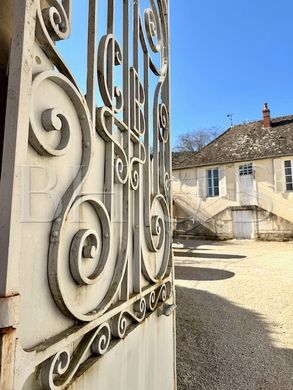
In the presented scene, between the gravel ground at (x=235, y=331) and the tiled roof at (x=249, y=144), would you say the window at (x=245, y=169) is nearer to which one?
the tiled roof at (x=249, y=144)

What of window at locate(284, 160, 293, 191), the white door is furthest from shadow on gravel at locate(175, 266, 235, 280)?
window at locate(284, 160, 293, 191)

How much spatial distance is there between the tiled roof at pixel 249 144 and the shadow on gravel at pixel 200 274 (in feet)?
35.9

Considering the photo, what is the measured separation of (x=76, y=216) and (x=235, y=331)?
133 inches

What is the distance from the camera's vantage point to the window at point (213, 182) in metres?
17.6

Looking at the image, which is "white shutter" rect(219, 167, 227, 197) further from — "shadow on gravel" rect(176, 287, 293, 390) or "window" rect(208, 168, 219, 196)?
"shadow on gravel" rect(176, 287, 293, 390)

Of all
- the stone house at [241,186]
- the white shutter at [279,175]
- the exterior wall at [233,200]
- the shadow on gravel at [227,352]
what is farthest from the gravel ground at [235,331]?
the white shutter at [279,175]

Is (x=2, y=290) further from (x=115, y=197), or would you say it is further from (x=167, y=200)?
(x=167, y=200)

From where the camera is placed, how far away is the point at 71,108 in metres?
0.97

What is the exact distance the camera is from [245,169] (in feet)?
55.3

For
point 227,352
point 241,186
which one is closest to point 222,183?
point 241,186

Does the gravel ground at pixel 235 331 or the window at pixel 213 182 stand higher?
the window at pixel 213 182

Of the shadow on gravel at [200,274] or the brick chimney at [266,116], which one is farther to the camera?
the brick chimney at [266,116]

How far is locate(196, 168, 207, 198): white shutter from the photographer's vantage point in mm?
17936

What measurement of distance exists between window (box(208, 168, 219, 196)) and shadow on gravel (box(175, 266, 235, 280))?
10527mm
